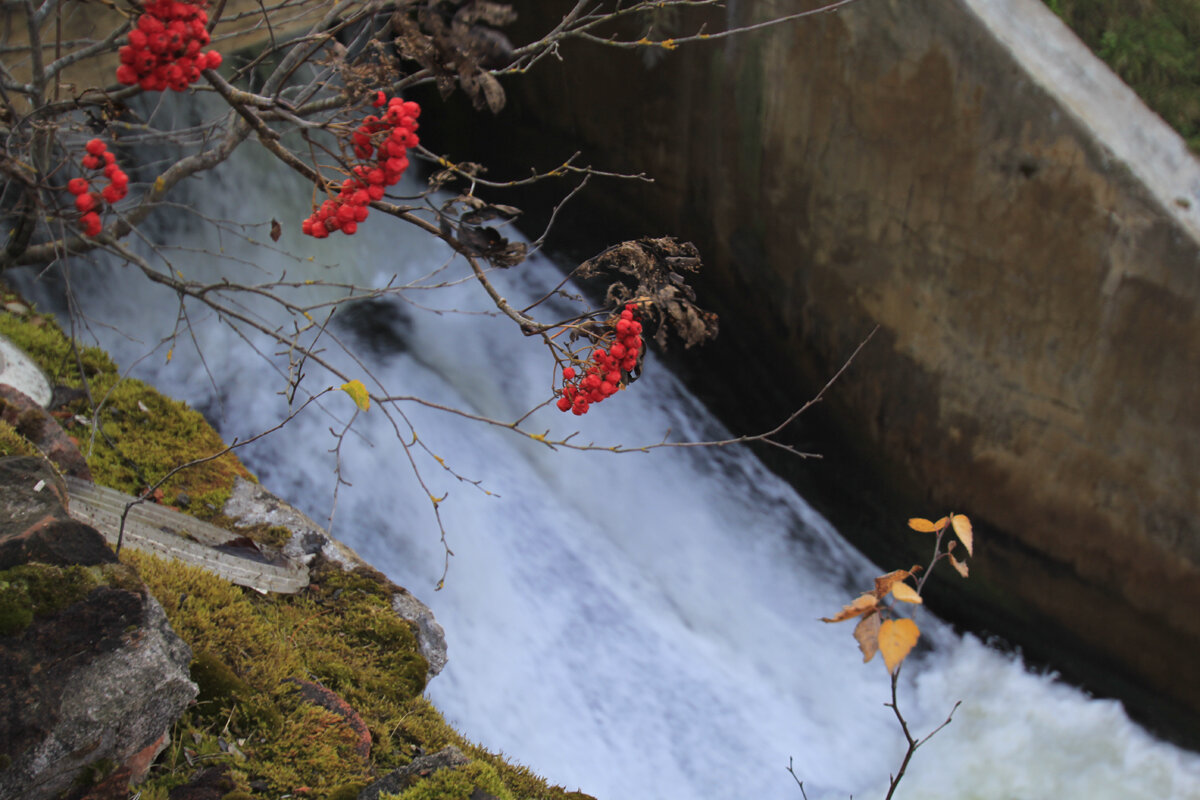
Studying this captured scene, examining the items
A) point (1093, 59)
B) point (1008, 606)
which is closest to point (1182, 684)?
point (1008, 606)

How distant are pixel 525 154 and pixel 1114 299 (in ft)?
15.6

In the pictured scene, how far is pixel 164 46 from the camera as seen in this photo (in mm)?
1424

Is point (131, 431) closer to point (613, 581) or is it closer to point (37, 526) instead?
point (37, 526)

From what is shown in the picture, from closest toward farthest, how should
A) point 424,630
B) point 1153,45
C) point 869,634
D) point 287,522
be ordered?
point 869,634, point 424,630, point 287,522, point 1153,45

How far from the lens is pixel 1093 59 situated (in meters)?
3.97

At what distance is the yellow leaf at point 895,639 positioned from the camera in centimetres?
127

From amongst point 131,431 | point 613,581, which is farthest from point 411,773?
point 613,581

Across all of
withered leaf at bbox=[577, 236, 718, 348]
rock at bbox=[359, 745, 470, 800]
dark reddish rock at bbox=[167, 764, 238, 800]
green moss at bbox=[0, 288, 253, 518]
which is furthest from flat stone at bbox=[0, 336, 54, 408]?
withered leaf at bbox=[577, 236, 718, 348]

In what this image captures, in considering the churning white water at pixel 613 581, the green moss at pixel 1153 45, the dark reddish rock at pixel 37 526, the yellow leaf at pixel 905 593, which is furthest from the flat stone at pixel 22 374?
the green moss at pixel 1153 45

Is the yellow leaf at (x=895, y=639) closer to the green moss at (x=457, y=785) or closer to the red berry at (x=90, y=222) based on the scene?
the green moss at (x=457, y=785)

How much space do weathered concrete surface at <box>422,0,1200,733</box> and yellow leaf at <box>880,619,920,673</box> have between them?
10.8 ft

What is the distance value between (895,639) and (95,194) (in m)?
1.88

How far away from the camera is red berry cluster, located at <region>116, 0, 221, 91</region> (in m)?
1.41

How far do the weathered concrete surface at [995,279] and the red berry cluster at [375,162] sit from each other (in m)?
3.46
